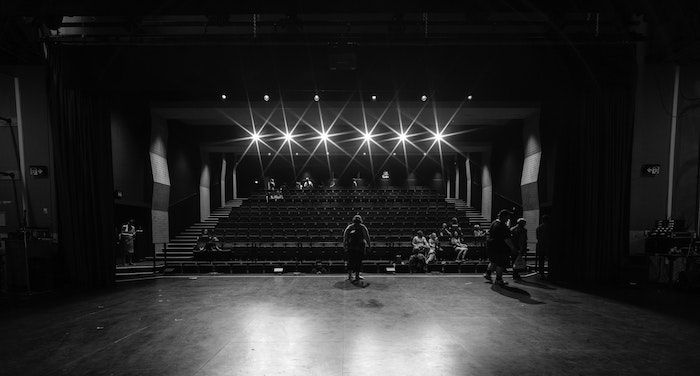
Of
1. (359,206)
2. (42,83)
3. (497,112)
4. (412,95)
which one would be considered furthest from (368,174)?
(42,83)

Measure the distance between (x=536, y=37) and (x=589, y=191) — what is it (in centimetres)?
284

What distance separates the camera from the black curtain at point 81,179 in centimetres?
555

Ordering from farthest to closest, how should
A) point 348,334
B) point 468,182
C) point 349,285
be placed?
point 468,182 → point 349,285 → point 348,334

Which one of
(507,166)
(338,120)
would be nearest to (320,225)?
(338,120)

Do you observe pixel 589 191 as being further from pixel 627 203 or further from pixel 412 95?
pixel 412 95

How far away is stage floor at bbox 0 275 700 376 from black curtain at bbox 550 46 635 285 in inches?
43.4

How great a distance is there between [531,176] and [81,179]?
1104cm

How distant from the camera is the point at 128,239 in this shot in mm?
8211

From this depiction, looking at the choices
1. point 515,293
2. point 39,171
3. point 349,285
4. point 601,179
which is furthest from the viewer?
point 39,171

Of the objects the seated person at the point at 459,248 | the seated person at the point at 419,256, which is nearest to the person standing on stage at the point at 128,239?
the seated person at the point at 419,256

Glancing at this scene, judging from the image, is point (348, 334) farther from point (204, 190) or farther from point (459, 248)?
point (204, 190)

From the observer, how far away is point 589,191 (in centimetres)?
573

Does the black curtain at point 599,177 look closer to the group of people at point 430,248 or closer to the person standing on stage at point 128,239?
the group of people at point 430,248

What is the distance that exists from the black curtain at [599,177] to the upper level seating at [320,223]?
13.5 ft
